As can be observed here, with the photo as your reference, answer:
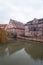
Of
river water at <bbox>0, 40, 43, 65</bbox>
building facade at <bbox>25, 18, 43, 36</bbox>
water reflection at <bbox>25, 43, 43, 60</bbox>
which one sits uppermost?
building facade at <bbox>25, 18, 43, 36</bbox>

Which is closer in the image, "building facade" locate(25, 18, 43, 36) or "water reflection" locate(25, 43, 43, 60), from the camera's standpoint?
"water reflection" locate(25, 43, 43, 60)

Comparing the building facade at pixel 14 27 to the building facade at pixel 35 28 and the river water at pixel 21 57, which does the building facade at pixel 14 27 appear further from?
the river water at pixel 21 57

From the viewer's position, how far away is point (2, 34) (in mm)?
20016

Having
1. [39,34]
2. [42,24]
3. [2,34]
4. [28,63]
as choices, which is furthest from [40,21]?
[28,63]

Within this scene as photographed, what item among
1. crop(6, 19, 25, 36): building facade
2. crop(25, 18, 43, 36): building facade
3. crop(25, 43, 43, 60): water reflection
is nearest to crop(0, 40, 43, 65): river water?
crop(25, 43, 43, 60): water reflection

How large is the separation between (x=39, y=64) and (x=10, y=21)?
32.4 meters

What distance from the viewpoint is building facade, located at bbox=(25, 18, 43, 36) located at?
3528 cm

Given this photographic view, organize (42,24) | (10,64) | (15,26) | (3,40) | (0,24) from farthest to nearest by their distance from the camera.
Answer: (0,24) → (15,26) → (42,24) → (3,40) → (10,64)

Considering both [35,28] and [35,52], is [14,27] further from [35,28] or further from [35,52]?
[35,52]

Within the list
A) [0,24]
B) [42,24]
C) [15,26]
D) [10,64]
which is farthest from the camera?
[0,24]

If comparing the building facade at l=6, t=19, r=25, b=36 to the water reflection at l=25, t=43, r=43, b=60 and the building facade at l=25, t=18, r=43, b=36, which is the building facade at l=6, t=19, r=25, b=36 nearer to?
the building facade at l=25, t=18, r=43, b=36

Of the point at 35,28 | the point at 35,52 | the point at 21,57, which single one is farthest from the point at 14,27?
the point at 21,57

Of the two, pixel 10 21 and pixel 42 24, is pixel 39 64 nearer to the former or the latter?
pixel 42 24

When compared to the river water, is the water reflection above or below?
below
